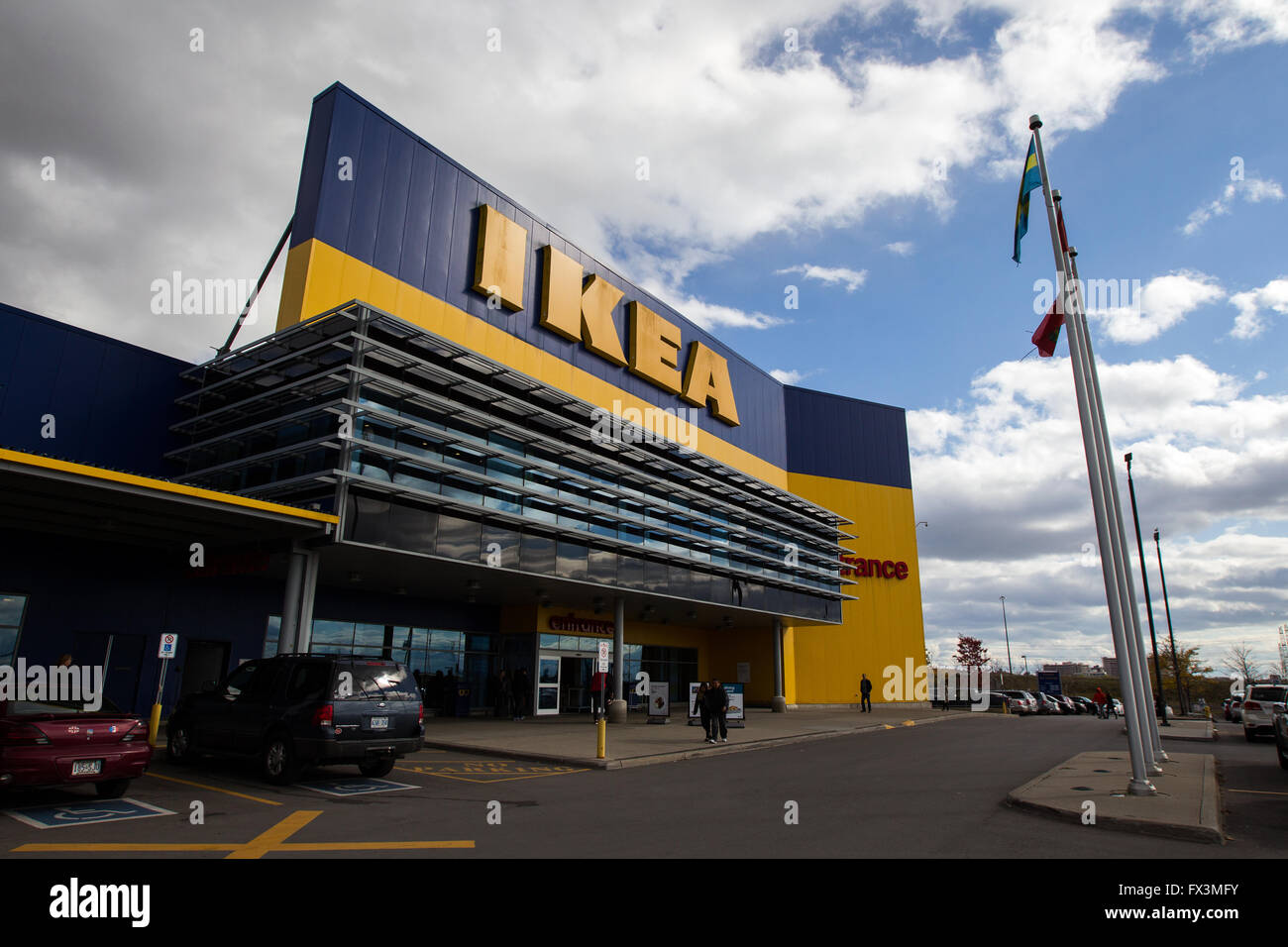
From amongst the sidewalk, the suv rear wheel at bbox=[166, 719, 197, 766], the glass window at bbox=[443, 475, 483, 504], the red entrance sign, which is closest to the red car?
the suv rear wheel at bbox=[166, 719, 197, 766]

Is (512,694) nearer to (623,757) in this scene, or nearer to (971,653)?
(623,757)

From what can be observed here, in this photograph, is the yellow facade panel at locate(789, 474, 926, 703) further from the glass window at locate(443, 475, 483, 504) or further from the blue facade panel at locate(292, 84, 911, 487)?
the glass window at locate(443, 475, 483, 504)

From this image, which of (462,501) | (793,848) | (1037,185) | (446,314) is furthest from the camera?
(446,314)

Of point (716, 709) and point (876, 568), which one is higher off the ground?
point (876, 568)

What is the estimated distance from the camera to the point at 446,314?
23.1 metres

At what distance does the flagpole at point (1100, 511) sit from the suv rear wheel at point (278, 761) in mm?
11832

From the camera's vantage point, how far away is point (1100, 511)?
11.7m

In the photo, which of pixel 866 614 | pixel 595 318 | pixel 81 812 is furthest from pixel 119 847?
pixel 866 614

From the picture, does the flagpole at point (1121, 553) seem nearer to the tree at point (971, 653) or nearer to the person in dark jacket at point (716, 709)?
the person in dark jacket at point (716, 709)

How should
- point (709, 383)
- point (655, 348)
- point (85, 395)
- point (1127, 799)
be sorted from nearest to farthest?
point (1127, 799)
point (85, 395)
point (655, 348)
point (709, 383)

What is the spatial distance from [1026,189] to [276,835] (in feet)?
49.9
